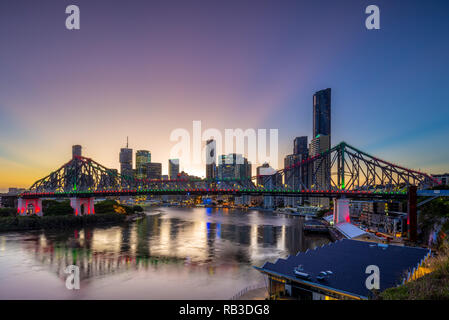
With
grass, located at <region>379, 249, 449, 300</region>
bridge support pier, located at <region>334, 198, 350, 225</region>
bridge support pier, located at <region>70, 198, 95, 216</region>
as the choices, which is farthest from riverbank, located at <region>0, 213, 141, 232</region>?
grass, located at <region>379, 249, 449, 300</region>

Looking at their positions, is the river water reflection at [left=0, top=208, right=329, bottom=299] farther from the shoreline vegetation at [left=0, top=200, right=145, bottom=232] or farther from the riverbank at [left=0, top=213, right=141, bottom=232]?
the shoreline vegetation at [left=0, top=200, right=145, bottom=232]

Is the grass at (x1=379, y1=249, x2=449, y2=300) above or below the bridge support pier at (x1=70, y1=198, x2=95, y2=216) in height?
above

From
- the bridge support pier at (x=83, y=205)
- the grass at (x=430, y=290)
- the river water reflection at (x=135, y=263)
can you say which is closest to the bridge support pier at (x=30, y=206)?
the bridge support pier at (x=83, y=205)

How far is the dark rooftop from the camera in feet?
62.5

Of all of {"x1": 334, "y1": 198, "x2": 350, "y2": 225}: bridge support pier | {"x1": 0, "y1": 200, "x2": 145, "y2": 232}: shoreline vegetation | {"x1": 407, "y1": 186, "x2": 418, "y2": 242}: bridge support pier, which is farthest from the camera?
{"x1": 334, "y1": 198, "x2": 350, "y2": 225}: bridge support pier

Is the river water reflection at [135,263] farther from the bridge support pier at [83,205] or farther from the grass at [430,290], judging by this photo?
the bridge support pier at [83,205]

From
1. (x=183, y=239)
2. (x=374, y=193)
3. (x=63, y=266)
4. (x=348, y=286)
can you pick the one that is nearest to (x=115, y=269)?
(x=63, y=266)

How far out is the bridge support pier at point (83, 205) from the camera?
92.8 metres

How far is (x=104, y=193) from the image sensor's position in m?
92.7

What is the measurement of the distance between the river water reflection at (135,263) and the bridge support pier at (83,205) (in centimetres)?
2751

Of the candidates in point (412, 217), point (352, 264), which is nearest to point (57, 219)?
point (352, 264)

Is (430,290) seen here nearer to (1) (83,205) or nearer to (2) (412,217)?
(2) (412,217)

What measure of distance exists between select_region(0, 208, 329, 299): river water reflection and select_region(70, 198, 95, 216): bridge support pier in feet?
90.3

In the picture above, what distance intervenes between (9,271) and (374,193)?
240 ft
